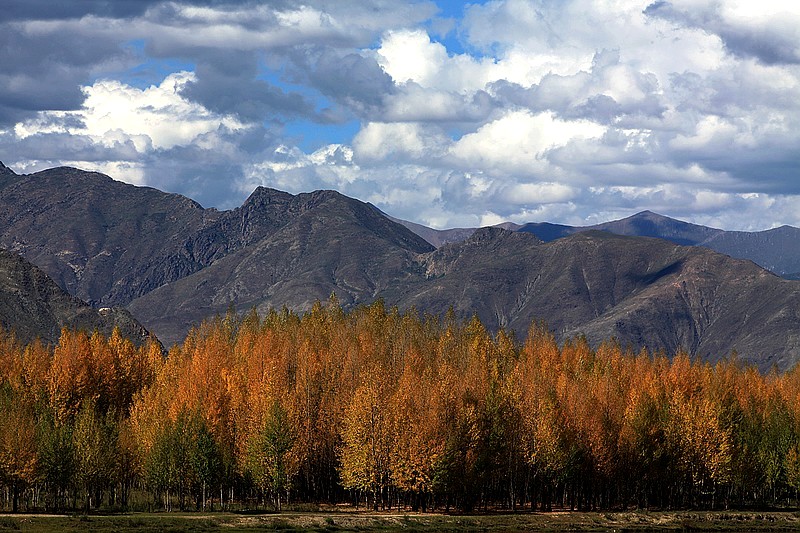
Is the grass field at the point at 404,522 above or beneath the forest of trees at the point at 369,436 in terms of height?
beneath

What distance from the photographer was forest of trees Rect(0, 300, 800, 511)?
142m

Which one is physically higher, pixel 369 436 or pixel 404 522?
pixel 369 436

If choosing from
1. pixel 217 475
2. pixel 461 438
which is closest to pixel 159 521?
pixel 217 475

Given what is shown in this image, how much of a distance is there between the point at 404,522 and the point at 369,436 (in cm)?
2127

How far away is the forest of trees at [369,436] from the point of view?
141750 millimetres

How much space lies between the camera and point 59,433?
138 metres

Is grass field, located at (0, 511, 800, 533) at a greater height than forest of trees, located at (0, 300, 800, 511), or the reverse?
forest of trees, located at (0, 300, 800, 511)

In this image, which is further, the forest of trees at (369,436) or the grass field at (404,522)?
the forest of trees at (369,436)

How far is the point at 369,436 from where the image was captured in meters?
149

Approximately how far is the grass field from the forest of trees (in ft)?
29.8

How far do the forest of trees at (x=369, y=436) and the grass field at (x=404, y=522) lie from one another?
9.08 metres

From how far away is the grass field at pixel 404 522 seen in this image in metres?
115

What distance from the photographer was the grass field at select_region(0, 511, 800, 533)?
115000 mm

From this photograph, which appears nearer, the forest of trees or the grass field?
the grass field
